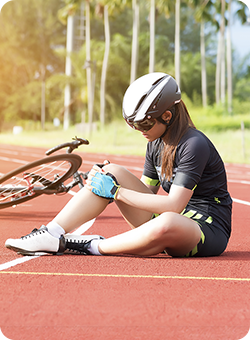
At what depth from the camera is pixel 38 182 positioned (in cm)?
601

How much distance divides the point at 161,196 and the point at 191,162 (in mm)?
357

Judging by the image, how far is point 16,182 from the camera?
5.76 meters

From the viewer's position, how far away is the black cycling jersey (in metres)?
3.66

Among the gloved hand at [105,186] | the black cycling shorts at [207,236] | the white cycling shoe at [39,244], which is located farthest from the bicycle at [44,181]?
the black cycling shorts at [207,236]

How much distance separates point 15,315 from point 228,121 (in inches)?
1321

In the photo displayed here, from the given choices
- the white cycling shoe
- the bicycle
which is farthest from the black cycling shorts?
the bicycle

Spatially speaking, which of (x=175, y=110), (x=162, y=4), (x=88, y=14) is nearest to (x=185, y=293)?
(x=175, y=110)

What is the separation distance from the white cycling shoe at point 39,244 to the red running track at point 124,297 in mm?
65

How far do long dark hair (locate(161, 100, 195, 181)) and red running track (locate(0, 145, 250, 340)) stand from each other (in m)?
0.82

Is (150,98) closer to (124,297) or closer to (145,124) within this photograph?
(145,124)

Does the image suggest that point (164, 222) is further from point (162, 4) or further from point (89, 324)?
point (162, 4)

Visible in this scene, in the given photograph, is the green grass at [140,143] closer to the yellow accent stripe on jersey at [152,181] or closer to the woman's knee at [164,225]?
the yellow accent stripe on jersey at [152,181]

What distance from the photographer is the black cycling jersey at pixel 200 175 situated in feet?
12.0

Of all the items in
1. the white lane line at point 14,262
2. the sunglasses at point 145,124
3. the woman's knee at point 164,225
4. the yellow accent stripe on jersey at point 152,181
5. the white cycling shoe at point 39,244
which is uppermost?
the sunglasses at point 145,124
